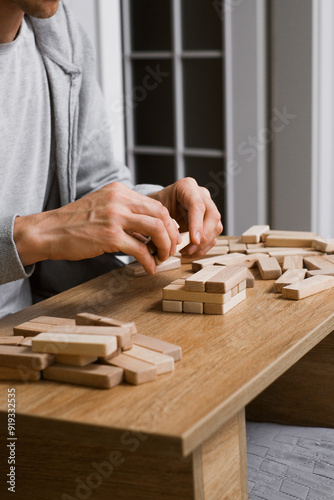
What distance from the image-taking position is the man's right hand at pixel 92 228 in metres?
1.00

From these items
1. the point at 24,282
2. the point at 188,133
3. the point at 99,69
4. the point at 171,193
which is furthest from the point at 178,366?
the point at 188,133

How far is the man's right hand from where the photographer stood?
1.00 meters

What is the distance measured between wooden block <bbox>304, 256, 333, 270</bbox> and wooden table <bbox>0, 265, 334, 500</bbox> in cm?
13

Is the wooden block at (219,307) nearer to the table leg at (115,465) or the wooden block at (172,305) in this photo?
the wooden block at (172,305)

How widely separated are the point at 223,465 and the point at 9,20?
101 centimetres

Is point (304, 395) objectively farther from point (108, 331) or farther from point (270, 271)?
point (108, 331)

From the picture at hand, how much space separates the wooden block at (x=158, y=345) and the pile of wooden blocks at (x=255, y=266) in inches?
6.3

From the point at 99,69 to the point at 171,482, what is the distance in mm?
2099

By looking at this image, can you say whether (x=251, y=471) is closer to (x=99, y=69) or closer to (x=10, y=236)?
(x=10, y=236)

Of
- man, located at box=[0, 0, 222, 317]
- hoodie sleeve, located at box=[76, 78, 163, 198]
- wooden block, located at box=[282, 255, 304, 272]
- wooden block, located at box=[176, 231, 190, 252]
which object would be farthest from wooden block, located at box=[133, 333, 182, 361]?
hoodie sleeve, located at box=[76, 78, 163, 198]

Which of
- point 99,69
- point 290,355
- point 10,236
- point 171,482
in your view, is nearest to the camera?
point 171,482

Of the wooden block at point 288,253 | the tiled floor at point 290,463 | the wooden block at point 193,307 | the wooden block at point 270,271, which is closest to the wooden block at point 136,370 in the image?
the wooden block at point 193,307

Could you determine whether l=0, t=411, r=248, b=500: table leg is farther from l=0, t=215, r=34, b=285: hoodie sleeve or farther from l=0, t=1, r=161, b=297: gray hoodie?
l=0, t=1, r=161, b=297: gray hoodie

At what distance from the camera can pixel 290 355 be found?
83 cm
